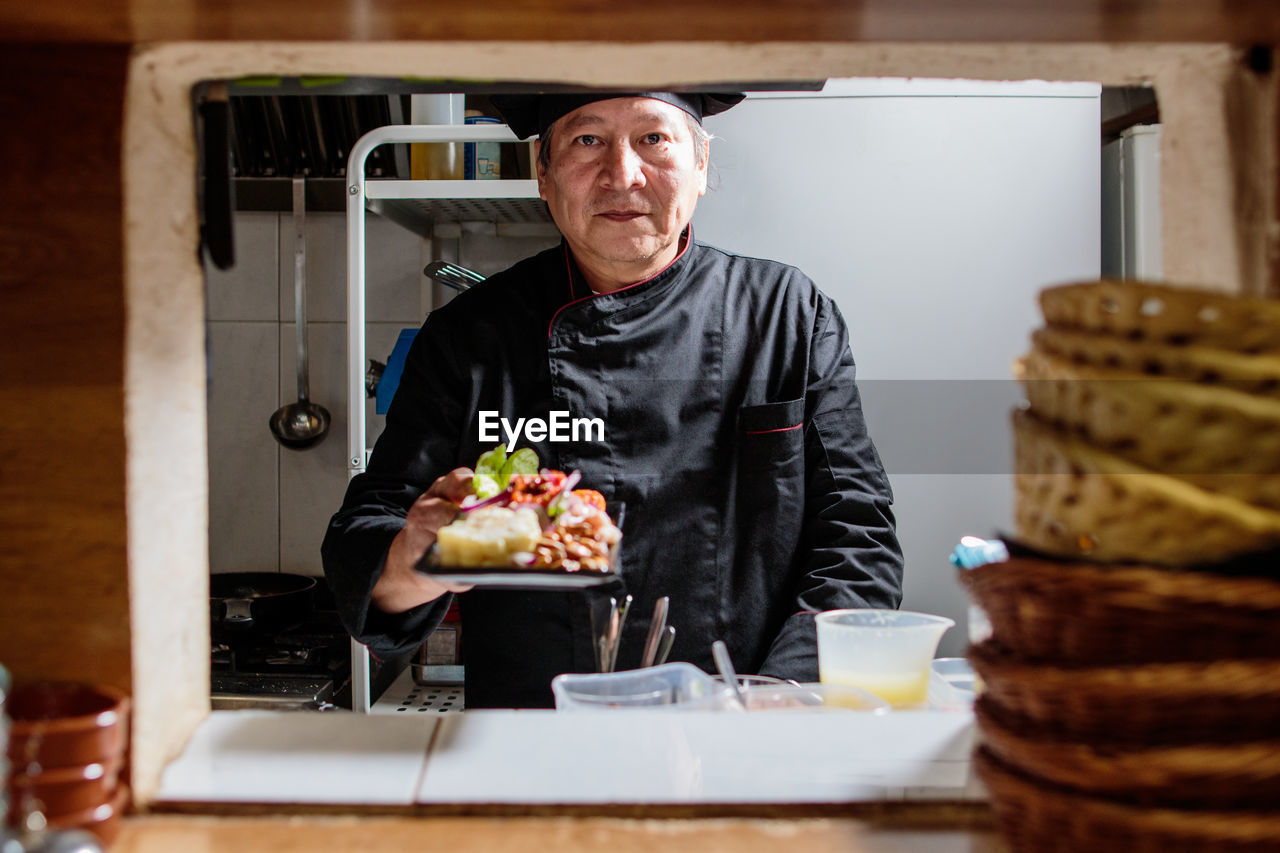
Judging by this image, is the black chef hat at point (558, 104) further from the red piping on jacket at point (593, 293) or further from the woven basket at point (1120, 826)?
the woven basket at point (1120, 826)

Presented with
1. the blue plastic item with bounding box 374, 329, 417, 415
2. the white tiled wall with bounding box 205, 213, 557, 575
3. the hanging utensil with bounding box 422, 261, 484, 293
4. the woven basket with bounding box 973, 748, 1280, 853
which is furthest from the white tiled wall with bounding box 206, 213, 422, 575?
the woven basket with bounding box 973, 748, 1280, 853

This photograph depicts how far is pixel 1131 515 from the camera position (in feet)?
1.51

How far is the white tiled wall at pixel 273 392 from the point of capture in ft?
8.43

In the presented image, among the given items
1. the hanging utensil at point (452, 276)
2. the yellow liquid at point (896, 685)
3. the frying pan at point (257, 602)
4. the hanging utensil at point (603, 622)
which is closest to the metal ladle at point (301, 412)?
the frying pan at point (257, 602)

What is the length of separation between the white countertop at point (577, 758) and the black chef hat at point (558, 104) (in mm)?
1078

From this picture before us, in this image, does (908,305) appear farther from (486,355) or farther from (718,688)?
(718,688)

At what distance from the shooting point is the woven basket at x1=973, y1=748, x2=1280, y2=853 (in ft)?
1.50

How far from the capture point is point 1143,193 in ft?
6.74

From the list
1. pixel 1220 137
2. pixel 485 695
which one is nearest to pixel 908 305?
pixel 485 695

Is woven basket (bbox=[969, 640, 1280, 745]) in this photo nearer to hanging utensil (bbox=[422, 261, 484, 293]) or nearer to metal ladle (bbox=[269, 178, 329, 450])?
hanging utensil (bbox=[422, 261, 484, 293])

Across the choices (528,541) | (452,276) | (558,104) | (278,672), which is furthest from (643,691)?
(278,672)

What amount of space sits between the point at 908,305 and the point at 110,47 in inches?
67.1

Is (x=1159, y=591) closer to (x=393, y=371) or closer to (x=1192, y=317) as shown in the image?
(x=1192, y=317)

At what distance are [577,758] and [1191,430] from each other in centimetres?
43
